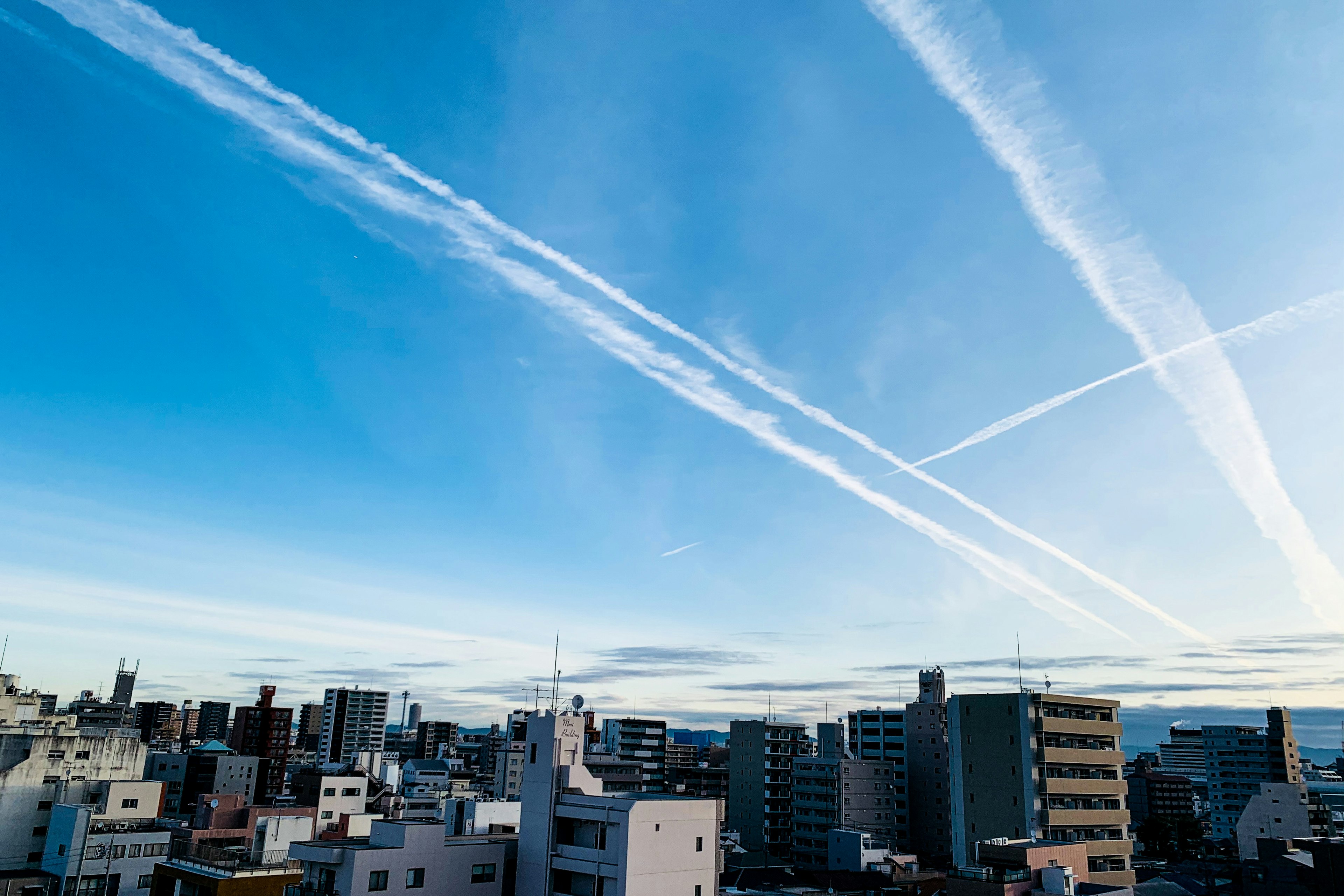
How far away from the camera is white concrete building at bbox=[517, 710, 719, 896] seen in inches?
1463

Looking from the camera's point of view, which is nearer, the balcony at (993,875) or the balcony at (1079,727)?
the balcony at (993,875)

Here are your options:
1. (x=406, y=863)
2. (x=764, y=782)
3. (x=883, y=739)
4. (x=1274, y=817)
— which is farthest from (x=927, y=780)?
(x=406, y=863)

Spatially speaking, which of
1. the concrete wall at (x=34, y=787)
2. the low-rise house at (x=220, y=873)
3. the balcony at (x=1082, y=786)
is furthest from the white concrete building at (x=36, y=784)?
the balcony at (x=1082, y=786)

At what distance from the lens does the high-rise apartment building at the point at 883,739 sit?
10712 cm

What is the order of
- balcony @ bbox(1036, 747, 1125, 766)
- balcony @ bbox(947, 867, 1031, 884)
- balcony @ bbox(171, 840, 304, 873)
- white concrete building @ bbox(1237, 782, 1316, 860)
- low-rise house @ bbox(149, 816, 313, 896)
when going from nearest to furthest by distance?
low-rise house @ bbox(149, 816, 313, 896) < balcony @ bbox(171, 840, 304, 873) < balcony @ bbox(947, 867, 1031, 884) < balcony @ bbox(1036, 747, 1125, 766) < white concrete building @ bbox(1237, 782, 1316, 860)

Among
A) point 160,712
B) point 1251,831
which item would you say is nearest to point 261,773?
point 160,712

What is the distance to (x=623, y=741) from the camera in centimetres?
13825

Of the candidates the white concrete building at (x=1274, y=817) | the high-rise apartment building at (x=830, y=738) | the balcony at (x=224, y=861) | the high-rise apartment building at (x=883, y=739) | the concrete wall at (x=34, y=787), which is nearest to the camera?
the balcony at (x=224, y=861)

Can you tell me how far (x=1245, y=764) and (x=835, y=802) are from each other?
264 ft

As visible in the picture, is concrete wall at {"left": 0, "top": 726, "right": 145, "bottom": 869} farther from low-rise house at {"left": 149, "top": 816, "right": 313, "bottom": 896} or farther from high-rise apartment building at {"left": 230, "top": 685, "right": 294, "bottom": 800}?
high-rise apartment building at {"left": 230, "top": 685, "right": 294, "bottom": 800}

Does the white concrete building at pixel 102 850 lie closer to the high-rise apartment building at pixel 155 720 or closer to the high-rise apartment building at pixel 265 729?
the high-rise apartment building at pixel 265 729

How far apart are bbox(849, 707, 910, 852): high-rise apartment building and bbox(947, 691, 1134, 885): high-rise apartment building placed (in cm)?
3425

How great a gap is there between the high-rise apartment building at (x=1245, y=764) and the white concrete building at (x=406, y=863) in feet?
436

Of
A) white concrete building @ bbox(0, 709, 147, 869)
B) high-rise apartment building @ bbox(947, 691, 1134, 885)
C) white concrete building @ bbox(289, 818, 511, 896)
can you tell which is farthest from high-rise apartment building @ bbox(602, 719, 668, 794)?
white concrete building @ bbox(289, 818, 511, 896)
